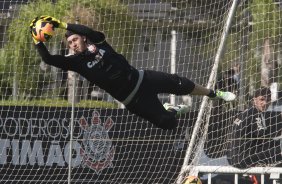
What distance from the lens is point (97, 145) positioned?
10406 mm

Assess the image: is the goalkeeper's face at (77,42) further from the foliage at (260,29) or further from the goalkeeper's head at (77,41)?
the foliage at (260,29)

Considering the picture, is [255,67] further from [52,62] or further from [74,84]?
[52,62]

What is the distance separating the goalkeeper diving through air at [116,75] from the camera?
771cm

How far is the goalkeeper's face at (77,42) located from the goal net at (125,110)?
214 centimetres

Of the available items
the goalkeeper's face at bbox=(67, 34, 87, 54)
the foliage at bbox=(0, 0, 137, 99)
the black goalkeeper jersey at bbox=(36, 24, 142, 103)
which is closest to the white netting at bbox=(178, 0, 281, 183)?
the foliage at bbox=(0, 0, 137, 99)

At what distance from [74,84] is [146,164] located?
130cm

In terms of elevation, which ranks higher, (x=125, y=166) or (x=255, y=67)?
(x=255, y=67)

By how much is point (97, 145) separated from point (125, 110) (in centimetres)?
52

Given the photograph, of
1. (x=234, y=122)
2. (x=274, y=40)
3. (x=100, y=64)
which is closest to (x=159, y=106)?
(x=100, y=64)

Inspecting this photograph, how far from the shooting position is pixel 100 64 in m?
7.80

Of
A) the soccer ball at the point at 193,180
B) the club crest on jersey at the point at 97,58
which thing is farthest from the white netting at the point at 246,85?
the club crest on jersey at the point at 97,58

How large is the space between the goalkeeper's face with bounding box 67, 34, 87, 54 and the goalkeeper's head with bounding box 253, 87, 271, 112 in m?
2.40

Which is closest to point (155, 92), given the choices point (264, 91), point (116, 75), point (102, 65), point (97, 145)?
point (116, 75)

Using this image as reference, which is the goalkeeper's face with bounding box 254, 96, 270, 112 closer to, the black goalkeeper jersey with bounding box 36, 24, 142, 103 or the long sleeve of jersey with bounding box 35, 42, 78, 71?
the black goalkeeper jersey with bounding box 36, 24, 142, 103
